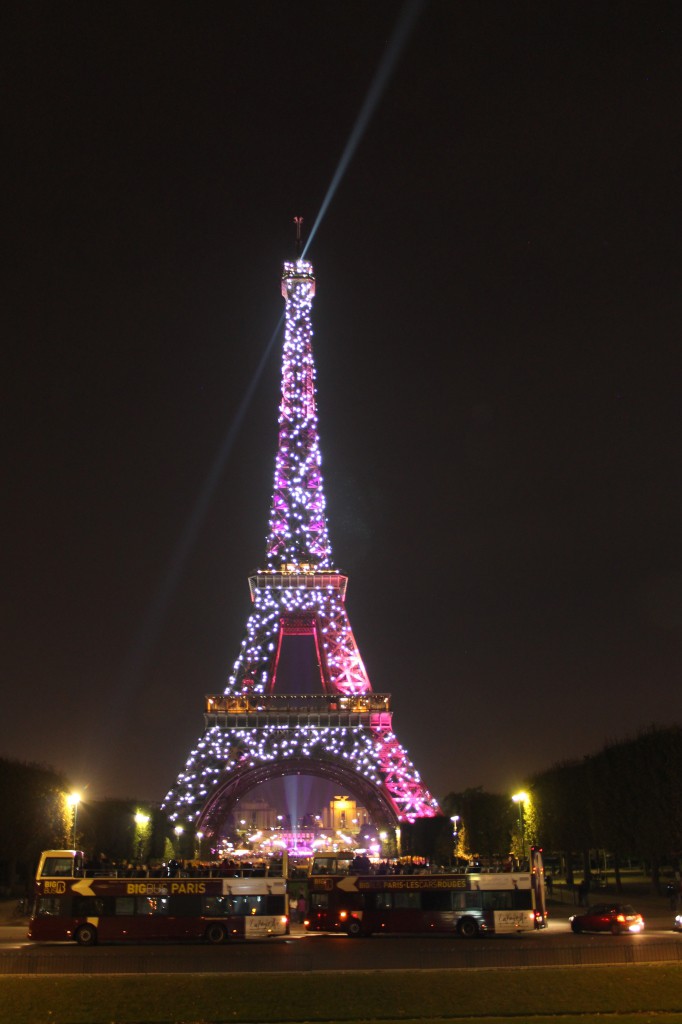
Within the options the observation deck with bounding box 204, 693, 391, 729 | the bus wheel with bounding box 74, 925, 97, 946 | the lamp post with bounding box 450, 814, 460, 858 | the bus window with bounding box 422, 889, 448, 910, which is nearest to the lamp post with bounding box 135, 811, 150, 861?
the observation deck with bounding box 204, 693, 391, 729

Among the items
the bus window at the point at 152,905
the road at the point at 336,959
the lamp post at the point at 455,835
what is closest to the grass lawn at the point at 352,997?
the road at the point at 336,959

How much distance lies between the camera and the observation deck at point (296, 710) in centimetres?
9319

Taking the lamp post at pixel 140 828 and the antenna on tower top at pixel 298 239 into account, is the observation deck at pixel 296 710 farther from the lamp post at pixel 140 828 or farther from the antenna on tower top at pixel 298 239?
the antenna on tower top at pixel 298 239

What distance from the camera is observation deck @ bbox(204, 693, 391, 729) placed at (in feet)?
306

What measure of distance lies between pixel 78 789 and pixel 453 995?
5440 cm

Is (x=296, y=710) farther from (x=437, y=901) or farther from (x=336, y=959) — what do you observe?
(x=336, y=959)

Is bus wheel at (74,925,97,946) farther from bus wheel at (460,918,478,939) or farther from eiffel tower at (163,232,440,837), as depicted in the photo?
eiffel tower at (163,232,440,837)

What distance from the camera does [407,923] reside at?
45750 millimetres

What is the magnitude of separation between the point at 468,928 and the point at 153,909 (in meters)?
13.0

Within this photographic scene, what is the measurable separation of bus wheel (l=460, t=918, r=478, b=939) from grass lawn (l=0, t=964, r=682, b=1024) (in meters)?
17.5

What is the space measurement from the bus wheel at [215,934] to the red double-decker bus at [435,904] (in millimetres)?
→ 4922

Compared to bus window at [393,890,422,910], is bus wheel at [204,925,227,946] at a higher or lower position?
lower

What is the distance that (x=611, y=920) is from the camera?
4353 cm

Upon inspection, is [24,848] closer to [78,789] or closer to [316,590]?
[78,789]
